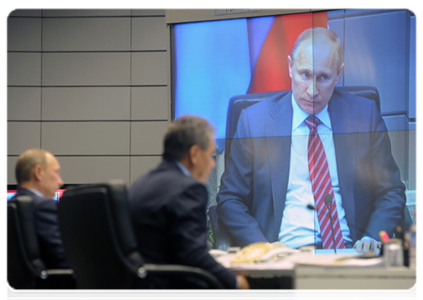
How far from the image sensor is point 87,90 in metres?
6.74

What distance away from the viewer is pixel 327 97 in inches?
185

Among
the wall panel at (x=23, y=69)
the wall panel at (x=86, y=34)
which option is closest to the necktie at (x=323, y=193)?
the wall panel at (x=86, y=34)

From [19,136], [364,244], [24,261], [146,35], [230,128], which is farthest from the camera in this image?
[146,35]

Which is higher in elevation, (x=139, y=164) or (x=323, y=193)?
(x=139, y=164)

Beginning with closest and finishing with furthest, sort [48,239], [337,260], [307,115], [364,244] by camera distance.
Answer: [337,260], [48,239], [364,244], [307,115]

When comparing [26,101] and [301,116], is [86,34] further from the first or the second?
[301,116]

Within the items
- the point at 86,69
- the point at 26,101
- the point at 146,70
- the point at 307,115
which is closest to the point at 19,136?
the point at 26,101

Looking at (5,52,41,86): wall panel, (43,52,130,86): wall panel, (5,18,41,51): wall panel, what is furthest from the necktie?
(5,18,41,51): wall panel

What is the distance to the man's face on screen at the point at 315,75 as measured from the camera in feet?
15.5

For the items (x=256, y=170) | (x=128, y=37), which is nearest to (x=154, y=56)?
(x=128, y=37)

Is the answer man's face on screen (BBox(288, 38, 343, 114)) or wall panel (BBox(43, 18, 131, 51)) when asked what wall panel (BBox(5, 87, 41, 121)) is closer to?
Answer: wall panel (BBox(43, 18, 131, 51))

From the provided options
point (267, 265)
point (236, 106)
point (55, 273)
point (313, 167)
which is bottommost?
point (55, 273)

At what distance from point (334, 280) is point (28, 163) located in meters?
1.73

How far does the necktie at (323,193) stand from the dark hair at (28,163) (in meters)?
2.59
